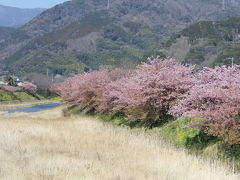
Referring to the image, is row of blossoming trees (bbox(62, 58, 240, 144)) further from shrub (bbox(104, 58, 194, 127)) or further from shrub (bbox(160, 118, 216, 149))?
shrub (bbox(160, 118, 216, 149))

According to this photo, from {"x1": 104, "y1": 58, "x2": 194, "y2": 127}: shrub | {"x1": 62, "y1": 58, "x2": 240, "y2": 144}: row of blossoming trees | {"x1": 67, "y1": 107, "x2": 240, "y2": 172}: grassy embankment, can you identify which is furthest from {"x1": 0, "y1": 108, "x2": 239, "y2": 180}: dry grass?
{"x1": 104, "y1": 58, "x2": 194, "y2": 127}: shrub

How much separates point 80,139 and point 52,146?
2399 mm

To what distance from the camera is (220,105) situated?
515 inches

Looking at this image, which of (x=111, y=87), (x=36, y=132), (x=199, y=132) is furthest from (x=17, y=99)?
(x=199, y=132)

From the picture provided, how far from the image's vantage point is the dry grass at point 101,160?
10602 millimetres

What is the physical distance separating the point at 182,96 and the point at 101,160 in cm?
545

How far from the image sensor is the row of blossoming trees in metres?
12.7

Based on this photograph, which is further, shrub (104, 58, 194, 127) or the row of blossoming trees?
shrub (104, 58, 194, 127)

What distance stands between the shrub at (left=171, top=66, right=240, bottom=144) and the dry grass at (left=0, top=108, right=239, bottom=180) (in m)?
1.15

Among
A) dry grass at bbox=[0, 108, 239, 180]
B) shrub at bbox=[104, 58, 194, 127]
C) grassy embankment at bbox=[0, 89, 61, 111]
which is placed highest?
shrub at bbox=[104, 58, 194, 127]

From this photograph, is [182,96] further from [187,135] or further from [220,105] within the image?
[220,105]

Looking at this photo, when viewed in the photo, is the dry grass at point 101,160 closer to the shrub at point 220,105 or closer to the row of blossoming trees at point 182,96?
the shrub at point 220,105

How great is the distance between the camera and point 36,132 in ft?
70.8

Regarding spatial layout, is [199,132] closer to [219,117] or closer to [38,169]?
[219,117]
